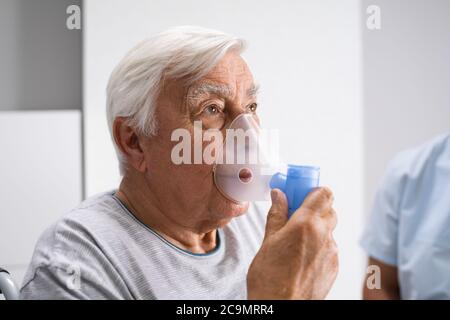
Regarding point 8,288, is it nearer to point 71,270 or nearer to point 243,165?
point 71,270

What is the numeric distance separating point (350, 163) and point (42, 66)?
600mm

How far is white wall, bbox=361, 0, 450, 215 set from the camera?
3.04ft

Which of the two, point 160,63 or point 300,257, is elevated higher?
point 160,63

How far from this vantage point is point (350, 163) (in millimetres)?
918

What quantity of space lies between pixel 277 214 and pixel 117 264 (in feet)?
0.71

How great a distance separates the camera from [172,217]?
0.70 m

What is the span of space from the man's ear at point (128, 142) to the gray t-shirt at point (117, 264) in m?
0.06

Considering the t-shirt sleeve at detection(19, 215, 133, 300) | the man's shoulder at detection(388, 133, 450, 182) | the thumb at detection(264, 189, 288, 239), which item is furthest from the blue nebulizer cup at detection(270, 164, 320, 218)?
the man's shoulder at detection(388, 133, 450, 182)

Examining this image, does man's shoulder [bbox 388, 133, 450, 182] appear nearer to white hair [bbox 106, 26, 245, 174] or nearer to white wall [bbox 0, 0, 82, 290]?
white hair [bbox 106, 26, 245, 174]

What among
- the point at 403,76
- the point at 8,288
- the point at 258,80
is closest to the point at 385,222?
the point at 403,76

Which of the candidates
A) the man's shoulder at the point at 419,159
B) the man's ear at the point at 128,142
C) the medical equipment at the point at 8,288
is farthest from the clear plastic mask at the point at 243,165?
the man's shoulder at the point at 419,159

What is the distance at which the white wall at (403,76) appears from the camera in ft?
3.04
